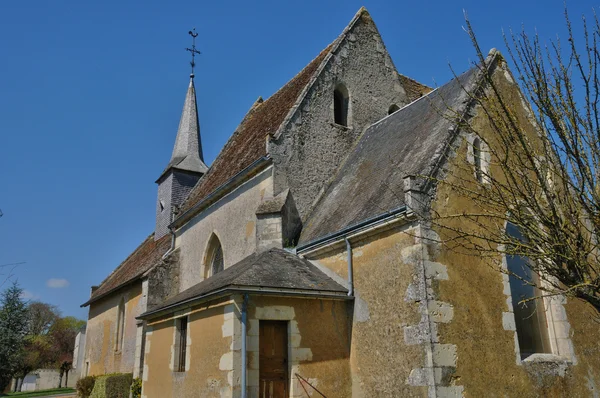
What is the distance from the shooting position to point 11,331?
25875 mm

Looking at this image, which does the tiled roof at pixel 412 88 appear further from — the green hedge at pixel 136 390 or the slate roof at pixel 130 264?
the green hedge at pixel 136 390

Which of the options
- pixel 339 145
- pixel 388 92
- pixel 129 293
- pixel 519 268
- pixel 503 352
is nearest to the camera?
pixel 503 352

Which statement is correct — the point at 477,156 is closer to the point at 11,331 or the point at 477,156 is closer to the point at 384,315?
the point at 384,315

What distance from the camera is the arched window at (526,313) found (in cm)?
896

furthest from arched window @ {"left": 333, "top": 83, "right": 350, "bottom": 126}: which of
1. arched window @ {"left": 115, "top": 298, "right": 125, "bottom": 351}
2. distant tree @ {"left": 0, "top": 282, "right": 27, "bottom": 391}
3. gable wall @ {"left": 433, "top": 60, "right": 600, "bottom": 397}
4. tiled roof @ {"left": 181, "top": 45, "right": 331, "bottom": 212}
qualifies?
distant tree @ {"left": 0, "top": 282, "right": 27, "bottom": 391}

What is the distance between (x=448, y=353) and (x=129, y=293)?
14311 millimetres

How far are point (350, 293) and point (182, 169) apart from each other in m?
14.3

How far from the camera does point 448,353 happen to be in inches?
300

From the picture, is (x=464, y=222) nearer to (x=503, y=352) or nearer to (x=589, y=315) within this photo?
(x=503, y=352)

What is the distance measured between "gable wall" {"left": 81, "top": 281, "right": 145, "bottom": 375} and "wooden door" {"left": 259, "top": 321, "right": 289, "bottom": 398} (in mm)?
7234

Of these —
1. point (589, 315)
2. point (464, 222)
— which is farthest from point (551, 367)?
point (464, 222)

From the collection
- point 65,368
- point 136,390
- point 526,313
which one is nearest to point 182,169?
point 136,390

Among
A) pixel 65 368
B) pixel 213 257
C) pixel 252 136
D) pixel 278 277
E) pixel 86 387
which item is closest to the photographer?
pixel 278 277

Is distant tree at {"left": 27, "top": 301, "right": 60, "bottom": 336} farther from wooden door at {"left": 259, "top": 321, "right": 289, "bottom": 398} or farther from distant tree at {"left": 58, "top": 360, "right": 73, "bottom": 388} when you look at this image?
wooden door at {"left": 259, "top": 321, "right": 289, "bottom": 398}
